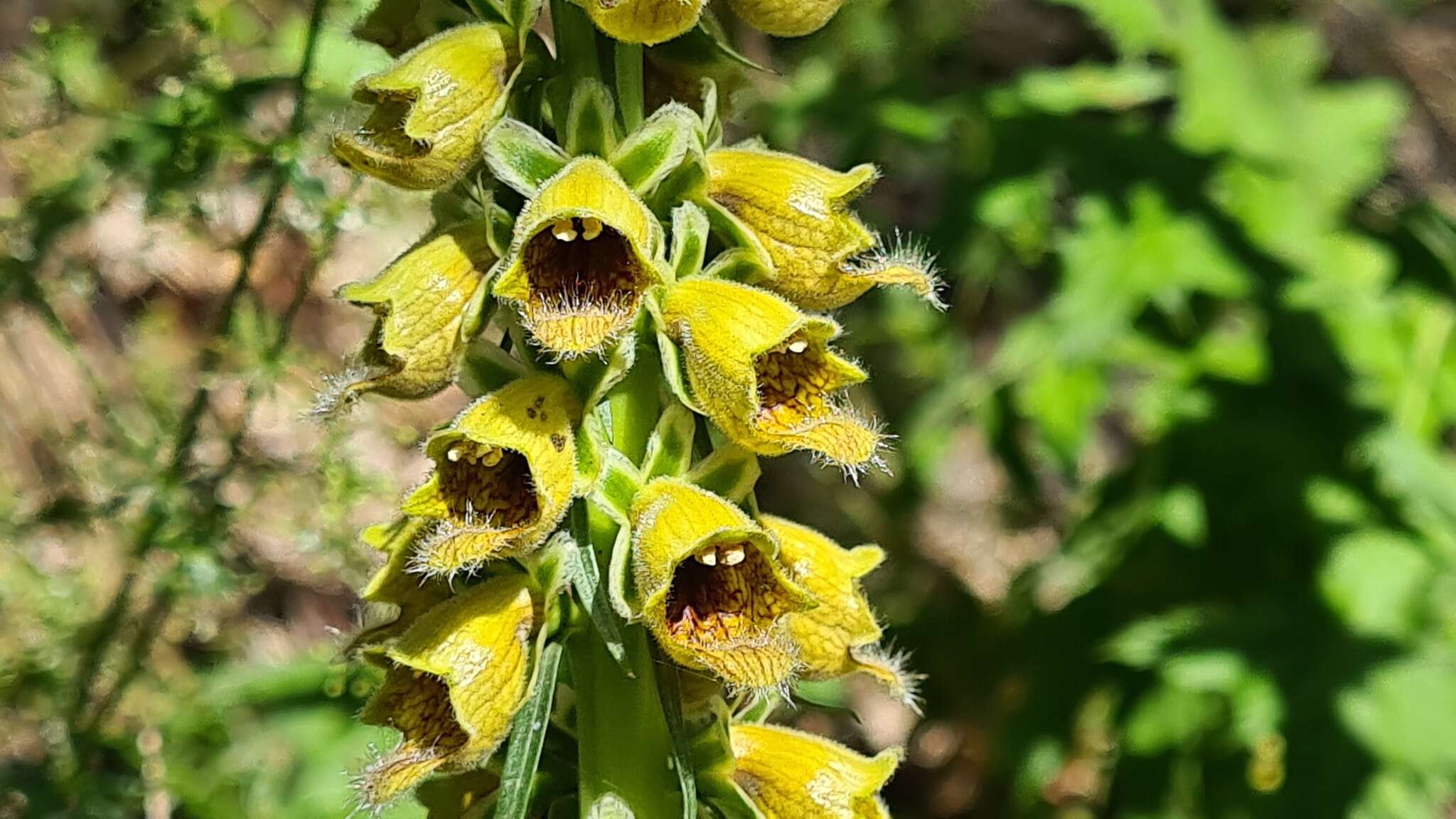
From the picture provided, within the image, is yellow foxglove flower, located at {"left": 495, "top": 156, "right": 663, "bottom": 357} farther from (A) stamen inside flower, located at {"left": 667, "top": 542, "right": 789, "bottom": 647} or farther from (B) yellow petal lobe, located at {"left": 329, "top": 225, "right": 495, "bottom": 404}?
(A) stamen inside flower, located at {"left": 667, "top": 542, "right": 789, "bottom": 647}

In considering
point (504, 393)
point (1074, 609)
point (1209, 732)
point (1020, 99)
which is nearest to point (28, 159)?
point (504, 393)

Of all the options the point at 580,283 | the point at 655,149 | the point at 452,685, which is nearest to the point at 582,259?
the point at 580,283

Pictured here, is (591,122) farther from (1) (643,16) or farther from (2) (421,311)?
(2) (421,311)

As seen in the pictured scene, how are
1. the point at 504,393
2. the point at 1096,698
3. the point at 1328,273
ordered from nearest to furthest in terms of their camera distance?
the point at 504,393 → the point at 1328,273 → the point at 1096,698

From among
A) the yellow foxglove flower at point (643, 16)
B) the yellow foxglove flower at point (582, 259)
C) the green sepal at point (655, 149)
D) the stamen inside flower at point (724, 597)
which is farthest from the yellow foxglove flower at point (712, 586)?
the yellow foxglove flower at point (643, 16)

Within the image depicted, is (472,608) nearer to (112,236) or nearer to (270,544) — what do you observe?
(270,544)
